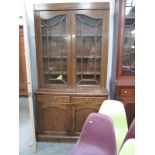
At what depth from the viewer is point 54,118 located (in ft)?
7.98

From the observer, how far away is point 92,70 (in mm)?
2438

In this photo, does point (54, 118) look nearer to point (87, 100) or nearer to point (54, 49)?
point (87, 100)

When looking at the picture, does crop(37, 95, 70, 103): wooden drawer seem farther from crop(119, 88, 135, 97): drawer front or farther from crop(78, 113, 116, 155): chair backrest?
crop(78, 113, 116, 155): chair backrest

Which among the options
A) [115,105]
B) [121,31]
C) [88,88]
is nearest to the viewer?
[115,105]

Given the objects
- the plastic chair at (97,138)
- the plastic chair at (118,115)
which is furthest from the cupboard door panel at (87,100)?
the plastic chair at (97,138)

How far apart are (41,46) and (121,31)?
3.44ft

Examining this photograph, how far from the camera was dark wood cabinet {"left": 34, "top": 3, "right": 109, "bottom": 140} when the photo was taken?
226 cm

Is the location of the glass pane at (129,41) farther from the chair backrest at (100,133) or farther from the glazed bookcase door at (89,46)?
the chair backrest at (100,133)

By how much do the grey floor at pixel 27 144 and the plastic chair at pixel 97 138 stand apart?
31.8 inches

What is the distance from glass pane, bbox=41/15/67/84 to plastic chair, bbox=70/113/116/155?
3.36 feet

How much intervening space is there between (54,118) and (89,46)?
1.09 m

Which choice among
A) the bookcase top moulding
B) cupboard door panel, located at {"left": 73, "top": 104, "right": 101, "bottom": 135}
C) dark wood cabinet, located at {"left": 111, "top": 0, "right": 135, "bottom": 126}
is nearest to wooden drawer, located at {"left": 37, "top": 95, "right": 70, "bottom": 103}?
cupboard door panel, located at {"left": 73, "top": 104, "right": 101, "bottom": 135}
